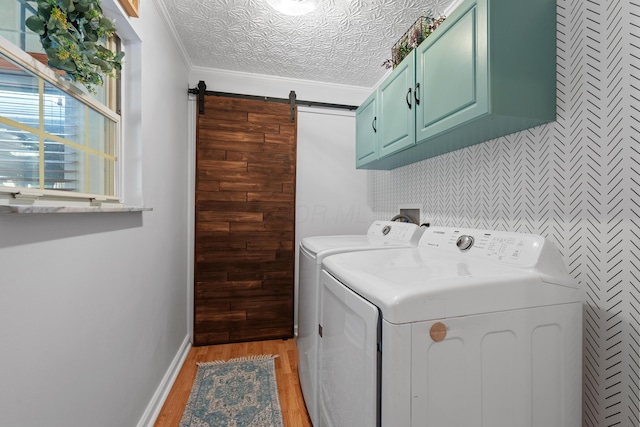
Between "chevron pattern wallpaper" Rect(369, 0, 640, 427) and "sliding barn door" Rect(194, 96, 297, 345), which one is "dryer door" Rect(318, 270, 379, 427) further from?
"sliding barn door" Rect(194, 96, 297, 345)

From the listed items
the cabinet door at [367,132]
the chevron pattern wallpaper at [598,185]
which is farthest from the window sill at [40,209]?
the chevron pattern wallpaper at [598,185]

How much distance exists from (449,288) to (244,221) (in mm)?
2029

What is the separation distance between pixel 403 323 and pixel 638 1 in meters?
1.19

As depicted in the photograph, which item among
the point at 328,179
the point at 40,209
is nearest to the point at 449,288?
the point at 40,209

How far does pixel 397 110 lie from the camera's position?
158 centimetres

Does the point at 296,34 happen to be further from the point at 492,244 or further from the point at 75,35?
the point at 492,244

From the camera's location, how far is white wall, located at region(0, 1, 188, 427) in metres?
0.69

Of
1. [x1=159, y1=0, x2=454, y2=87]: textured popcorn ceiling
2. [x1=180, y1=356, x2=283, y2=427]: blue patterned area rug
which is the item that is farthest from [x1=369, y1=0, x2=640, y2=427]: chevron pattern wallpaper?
[x1=180, y1=356, x2=283, y2=427]: blue patterned area rug

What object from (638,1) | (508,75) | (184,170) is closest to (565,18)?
(638,1)

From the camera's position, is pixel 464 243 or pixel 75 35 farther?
pixel 464 243

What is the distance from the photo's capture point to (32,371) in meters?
0.72

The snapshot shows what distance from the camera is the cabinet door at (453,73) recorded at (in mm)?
989

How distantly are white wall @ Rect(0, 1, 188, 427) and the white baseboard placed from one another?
4cm

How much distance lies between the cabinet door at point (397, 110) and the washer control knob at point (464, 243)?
0.55m
